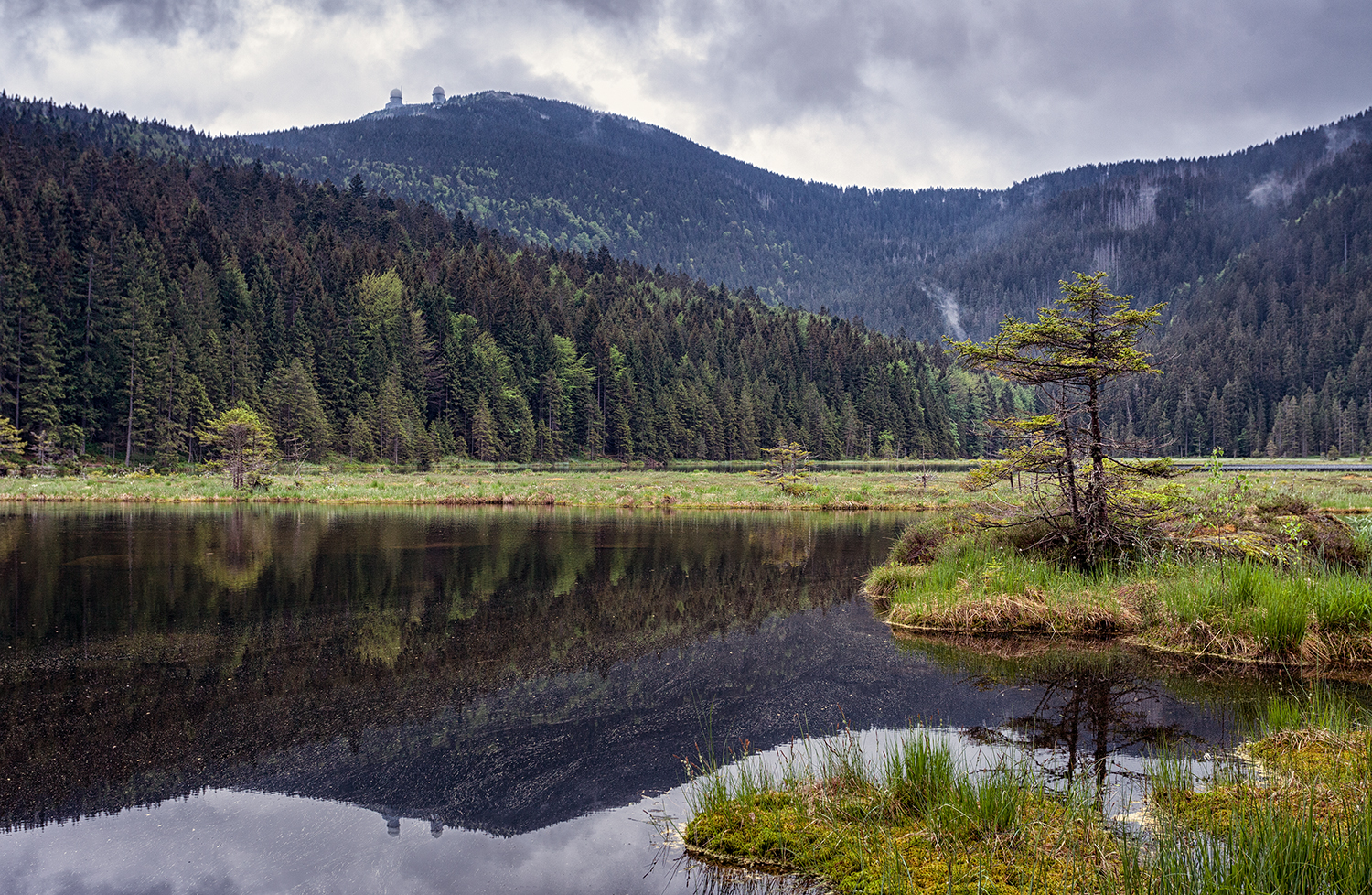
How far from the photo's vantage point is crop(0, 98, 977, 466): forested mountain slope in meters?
70.6

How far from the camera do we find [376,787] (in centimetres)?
668

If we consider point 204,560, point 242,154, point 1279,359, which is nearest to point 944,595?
point 204,560

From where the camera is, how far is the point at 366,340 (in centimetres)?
9294

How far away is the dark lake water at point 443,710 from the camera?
5.62m

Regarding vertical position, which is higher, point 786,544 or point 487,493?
point 487,493

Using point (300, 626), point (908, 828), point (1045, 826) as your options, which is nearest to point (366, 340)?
point (300, 626)

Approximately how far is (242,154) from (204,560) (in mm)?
217387

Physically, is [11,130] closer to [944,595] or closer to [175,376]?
[175,376]

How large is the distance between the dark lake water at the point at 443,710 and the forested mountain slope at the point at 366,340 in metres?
63.3

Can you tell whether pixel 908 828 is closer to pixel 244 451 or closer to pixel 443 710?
pixel 443 710

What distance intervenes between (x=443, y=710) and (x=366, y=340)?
93017 millimetres

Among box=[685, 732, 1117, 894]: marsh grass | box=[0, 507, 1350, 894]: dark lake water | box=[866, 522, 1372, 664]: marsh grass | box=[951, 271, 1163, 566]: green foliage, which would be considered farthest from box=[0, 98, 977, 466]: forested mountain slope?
box=[685, 732, 1117, 894]: marsh grass

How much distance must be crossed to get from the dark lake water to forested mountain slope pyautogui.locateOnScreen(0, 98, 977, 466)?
6330 cm

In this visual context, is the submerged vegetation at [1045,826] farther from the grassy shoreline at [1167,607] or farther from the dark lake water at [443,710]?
the grassy shoreline at [1167,607]
